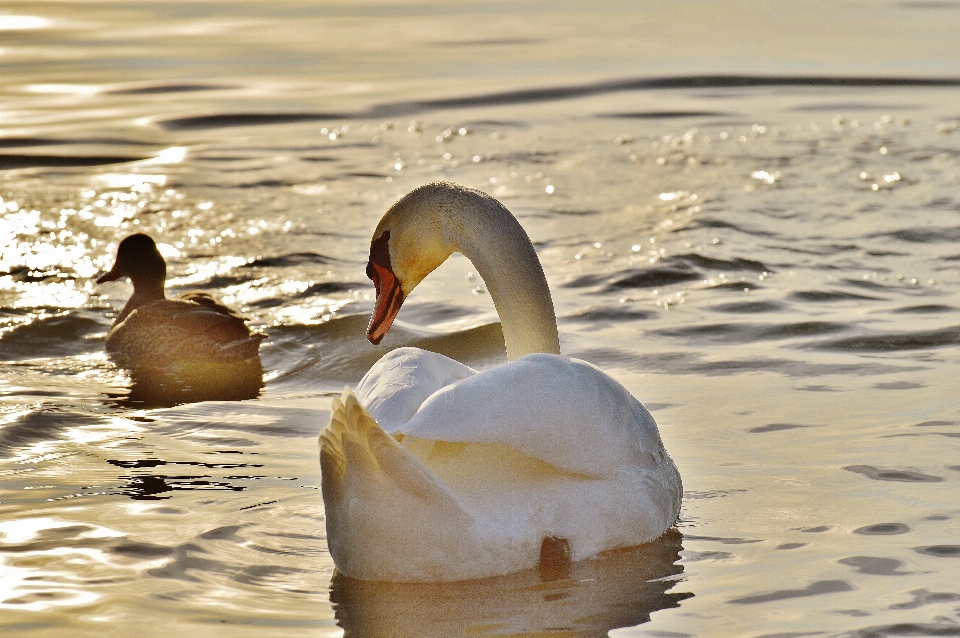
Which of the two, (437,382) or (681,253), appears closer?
(437,382)

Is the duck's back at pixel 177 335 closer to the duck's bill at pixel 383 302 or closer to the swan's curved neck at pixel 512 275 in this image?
the duck's bill at pixel 383 302

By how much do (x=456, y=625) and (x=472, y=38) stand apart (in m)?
15.2

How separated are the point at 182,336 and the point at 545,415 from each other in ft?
15.2

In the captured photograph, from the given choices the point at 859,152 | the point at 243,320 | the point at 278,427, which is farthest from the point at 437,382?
the point at 859,152

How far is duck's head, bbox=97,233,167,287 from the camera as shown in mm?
9039

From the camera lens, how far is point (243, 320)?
8.45m

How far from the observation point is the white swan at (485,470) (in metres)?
3.96

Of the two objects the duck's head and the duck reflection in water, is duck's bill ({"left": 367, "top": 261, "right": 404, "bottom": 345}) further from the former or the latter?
the duck's head

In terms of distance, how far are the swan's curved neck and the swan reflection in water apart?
1.26 metres

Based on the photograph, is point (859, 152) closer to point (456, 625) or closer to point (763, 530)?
point (763, 530)

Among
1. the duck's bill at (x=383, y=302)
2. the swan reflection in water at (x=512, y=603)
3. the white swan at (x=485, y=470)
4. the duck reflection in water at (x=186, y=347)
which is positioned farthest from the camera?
the duck reflection in water at (x=186, y=347)

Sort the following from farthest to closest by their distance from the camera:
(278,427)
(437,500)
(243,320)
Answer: (243,320) < (278,427) < (437,500)

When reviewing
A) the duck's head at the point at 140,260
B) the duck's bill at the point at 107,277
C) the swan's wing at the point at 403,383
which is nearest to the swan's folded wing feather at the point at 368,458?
the swan's wing at the point at 403,383

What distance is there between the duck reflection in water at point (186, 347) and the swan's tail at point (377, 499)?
11.8 ft
